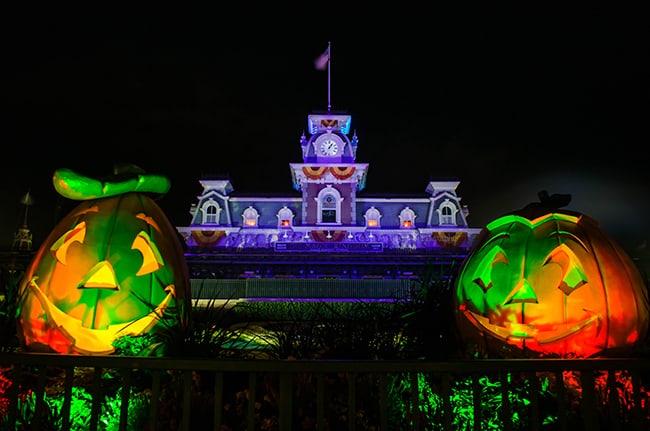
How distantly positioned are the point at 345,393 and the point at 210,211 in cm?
3469

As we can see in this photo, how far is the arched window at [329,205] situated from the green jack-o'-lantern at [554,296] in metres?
30.9

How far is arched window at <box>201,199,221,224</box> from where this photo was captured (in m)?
36.2

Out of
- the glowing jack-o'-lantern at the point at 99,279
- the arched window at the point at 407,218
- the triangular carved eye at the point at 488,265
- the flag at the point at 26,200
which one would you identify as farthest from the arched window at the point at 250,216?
the triangular carved eye at the point at 488,265

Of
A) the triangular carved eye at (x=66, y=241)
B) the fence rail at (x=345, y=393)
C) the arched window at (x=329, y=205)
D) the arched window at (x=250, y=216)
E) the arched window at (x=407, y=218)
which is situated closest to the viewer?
the fence rail at (x=345, y=393)

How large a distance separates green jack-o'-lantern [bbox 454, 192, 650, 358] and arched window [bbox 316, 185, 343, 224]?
3093 cm

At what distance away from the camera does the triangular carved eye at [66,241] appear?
4.30 m

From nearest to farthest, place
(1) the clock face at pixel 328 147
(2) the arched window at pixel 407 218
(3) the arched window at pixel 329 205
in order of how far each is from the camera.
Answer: (3) the arched window at pixel 329 205
(1) the clock face at pixel 328 147
(2) the arched window at pixel 407 218

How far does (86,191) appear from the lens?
15.4 feet

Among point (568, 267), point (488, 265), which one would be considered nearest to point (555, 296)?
point (568, 267)

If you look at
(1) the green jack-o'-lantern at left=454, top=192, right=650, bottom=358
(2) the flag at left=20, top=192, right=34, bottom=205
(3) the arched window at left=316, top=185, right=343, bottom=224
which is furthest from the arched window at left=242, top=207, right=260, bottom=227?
(1) the green jack-o'-lantern at left=454, top=192, right=650, bottom=358

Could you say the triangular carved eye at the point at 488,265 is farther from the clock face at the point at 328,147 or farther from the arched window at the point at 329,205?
the clock face at the point at 328,147

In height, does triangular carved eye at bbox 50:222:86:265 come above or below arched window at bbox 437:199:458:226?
below

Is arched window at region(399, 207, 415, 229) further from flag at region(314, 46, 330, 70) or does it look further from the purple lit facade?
flag at region(314, 46, 330, 70)

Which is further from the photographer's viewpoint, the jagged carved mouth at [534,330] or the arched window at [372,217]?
the arched window at [372,217]
